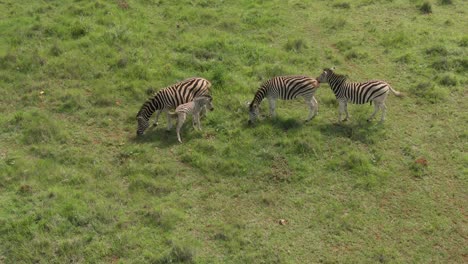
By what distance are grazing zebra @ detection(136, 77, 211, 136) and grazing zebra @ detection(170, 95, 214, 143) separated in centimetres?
33

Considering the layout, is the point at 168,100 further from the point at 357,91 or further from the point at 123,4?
the point at 123,4

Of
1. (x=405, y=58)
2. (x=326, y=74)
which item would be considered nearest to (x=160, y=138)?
(x=326, y=74)

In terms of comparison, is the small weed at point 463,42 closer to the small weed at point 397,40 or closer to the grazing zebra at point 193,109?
the small weed at point 397,40

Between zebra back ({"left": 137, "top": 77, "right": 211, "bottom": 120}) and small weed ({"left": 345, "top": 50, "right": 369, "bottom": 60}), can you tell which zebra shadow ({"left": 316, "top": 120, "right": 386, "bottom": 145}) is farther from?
small weed ({"left": 345, "top": 50, "right": 369, "bottom": 60})

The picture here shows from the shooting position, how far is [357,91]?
15.1 meters

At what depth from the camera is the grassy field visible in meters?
11.4

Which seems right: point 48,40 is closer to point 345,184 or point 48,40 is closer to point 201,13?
point 201,13

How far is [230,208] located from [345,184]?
3.06 meters

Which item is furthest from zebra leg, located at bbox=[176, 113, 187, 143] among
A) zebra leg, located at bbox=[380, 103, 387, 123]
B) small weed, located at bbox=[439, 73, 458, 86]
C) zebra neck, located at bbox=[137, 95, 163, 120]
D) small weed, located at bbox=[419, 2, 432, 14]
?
small weed, located at bbox=[419, 2, 432, 14]

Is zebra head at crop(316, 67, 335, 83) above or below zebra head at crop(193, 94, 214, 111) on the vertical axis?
above

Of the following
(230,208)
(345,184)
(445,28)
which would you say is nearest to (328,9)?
(445,28)

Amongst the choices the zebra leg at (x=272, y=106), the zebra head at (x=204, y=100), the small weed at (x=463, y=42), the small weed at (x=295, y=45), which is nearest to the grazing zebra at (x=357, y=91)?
the zebra leg at (x=272, y=106)

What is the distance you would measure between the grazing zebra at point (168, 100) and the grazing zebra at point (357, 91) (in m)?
3.89

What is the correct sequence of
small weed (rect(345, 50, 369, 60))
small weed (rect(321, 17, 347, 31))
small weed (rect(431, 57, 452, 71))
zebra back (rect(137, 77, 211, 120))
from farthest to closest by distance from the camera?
small weed (rect(321, 17, 347, 31)), small weed (rect(345, 50, 369, 60)), small weed (rect(431, 57, 452, 71)), zebra back (rect(137, 77, 211, 120))
